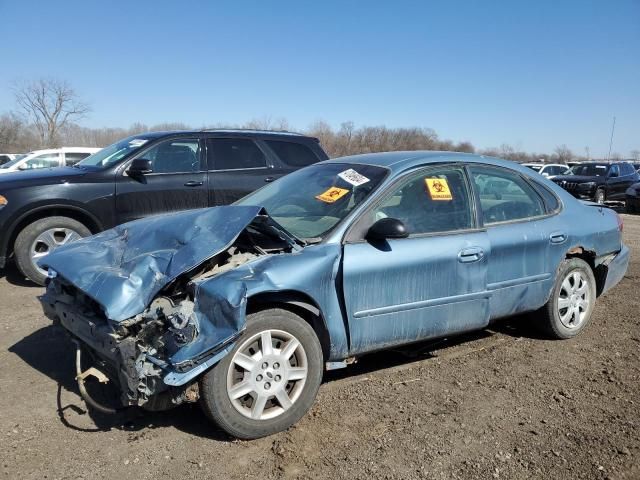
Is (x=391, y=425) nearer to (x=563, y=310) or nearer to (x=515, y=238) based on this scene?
(x=515, y=238)

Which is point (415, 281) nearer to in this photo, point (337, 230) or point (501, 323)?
point (337, 230)

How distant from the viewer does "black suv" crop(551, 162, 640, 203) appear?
731 inches

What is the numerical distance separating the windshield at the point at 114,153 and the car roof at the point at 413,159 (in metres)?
3.40

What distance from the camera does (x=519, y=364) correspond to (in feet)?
13.9

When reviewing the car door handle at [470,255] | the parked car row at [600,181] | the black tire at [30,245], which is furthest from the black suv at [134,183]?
the parked car row at [600,181]

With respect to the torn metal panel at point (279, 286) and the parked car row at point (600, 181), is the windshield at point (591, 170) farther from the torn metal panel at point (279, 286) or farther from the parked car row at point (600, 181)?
the torn metal panel at point (279, 286)

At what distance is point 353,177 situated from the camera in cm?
399

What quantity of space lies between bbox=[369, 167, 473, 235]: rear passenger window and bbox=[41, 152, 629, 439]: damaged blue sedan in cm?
1

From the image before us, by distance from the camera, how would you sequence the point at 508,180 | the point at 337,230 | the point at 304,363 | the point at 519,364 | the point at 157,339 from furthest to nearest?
the point at 508,180 → the point at 519,364 → the point at 337,230 → the point at 304,363 → the point at 157,339

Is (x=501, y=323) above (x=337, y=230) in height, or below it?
below

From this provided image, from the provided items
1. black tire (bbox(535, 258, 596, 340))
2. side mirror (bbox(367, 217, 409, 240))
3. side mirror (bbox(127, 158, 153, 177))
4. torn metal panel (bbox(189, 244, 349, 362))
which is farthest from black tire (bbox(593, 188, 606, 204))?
torn metal panel (bbox(189, 244, 349, 362))

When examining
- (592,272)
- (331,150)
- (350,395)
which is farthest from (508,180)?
(331,150)

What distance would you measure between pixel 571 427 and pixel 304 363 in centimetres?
167

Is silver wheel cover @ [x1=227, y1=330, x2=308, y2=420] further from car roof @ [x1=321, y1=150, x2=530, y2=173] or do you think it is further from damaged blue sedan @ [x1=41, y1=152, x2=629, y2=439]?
car roof @ [x1=321, y1=150, x2=530, y2=173]
